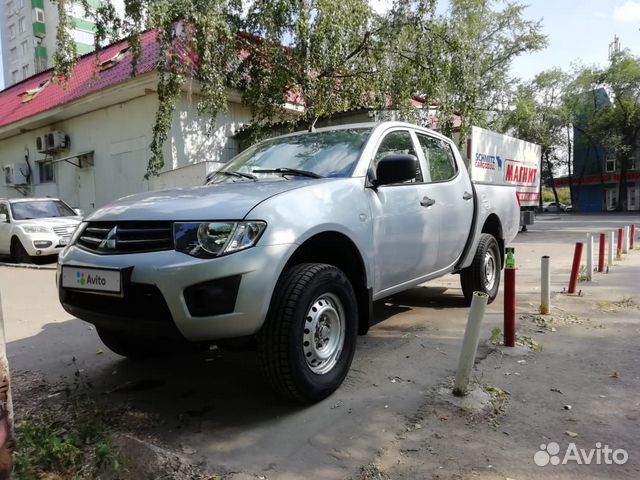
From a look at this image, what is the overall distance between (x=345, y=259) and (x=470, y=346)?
100cm

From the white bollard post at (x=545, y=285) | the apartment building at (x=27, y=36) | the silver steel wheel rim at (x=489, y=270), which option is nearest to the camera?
the white bollard post at (x=545, y=285)

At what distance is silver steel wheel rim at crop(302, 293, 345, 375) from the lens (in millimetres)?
2906

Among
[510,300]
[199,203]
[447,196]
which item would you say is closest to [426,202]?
[447,196]

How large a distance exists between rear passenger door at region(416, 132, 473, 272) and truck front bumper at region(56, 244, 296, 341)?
7.01 feet

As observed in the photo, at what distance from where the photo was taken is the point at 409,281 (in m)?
4.05

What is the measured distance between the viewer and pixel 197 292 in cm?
251

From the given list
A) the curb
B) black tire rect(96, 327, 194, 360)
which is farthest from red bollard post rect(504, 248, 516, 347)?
the curb

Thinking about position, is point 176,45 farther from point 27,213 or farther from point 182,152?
point 27,213

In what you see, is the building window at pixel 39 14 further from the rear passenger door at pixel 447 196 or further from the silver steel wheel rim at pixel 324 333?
the silver steel wheel rim at pixel 324 333

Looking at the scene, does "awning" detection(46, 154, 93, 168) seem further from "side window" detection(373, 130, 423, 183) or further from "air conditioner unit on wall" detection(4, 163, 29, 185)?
"side window" detection(373, 130, 423, 183)

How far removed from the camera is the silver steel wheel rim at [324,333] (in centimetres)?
291

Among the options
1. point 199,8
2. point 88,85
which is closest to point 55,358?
point 199,8

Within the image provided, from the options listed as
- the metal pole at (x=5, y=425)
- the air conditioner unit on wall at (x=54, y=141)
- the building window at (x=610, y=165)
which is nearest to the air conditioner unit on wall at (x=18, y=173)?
the air conditioner unit on wall at (x=54, y=141)

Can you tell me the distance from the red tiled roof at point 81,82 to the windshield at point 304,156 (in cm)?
824
